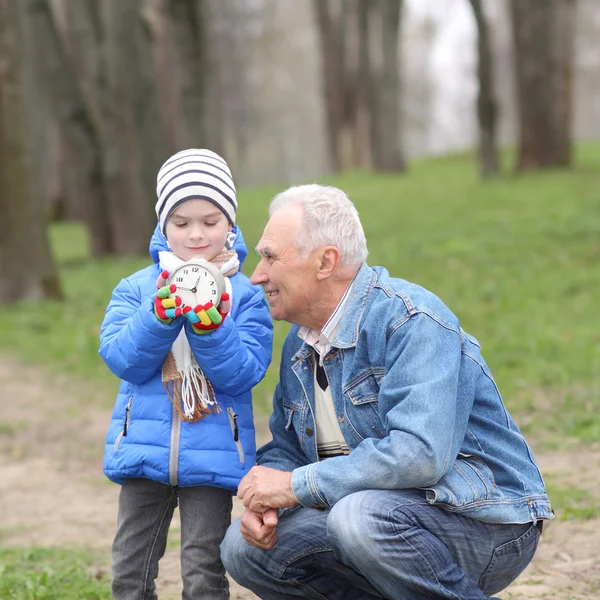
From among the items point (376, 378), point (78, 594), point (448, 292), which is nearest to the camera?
point (376, 378)

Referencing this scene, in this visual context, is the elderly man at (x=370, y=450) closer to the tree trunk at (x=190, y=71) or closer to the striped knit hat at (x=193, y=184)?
the striped knit hat at (x=193, y=184)

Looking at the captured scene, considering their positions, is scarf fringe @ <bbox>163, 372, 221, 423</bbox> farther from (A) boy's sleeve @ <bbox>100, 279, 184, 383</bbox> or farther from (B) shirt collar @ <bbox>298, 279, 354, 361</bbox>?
(B) shirt collar @ <bbox>298, 279, 354, 361</bbox>

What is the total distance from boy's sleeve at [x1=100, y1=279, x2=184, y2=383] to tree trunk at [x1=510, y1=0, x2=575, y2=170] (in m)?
14.3

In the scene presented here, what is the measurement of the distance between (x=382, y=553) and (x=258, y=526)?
46 centimetres

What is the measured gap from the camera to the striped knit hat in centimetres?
359

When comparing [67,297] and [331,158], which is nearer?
[67,297]

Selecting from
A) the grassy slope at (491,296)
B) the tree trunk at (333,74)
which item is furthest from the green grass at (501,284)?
the tree trunk at (333,74)

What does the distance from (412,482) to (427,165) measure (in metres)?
23.5

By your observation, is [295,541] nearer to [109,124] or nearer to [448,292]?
[448,292]

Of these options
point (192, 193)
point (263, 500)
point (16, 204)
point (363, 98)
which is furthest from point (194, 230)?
point (363, 98)

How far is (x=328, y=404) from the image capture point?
359cm

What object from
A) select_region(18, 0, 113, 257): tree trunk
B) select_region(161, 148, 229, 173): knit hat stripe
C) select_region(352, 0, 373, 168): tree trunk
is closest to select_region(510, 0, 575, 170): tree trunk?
select_region(18, 0, 113, 257): tree trunk

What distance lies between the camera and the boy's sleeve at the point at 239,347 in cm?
338

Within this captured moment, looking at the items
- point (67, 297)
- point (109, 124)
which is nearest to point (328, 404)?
point (67, 297)
